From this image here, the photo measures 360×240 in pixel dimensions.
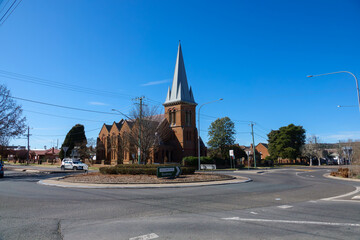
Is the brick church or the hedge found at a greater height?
the brick church

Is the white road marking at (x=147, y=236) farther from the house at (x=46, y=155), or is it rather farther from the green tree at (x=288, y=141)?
the house at (x=46, y=155)

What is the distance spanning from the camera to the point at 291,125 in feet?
235

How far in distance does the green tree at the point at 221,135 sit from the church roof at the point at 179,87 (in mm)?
7987

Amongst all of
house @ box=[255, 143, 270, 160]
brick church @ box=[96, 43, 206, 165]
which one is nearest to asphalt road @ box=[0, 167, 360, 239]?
brick church @ box=[96, 43, 206, 165]

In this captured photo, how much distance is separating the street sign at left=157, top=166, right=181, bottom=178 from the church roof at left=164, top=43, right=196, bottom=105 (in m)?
35.1

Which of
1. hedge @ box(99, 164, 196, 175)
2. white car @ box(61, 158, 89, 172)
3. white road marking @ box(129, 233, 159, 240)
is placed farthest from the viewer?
white car @ box(61, 158, 89, 172)

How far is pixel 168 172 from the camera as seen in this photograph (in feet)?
62.4

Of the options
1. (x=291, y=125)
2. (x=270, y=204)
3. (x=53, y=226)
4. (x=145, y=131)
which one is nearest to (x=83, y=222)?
→ (x=53, y=226)

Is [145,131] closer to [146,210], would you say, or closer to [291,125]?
[146,210]

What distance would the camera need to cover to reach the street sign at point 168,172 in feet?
60.2

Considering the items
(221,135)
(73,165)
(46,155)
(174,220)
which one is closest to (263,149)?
(221,135)

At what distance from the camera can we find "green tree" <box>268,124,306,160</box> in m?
68.4

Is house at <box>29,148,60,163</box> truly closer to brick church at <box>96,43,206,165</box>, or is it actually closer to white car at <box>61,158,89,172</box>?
brick church at <box>96,43,206,165</box>

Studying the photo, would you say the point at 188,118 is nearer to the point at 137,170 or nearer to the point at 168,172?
the point at 137,170
